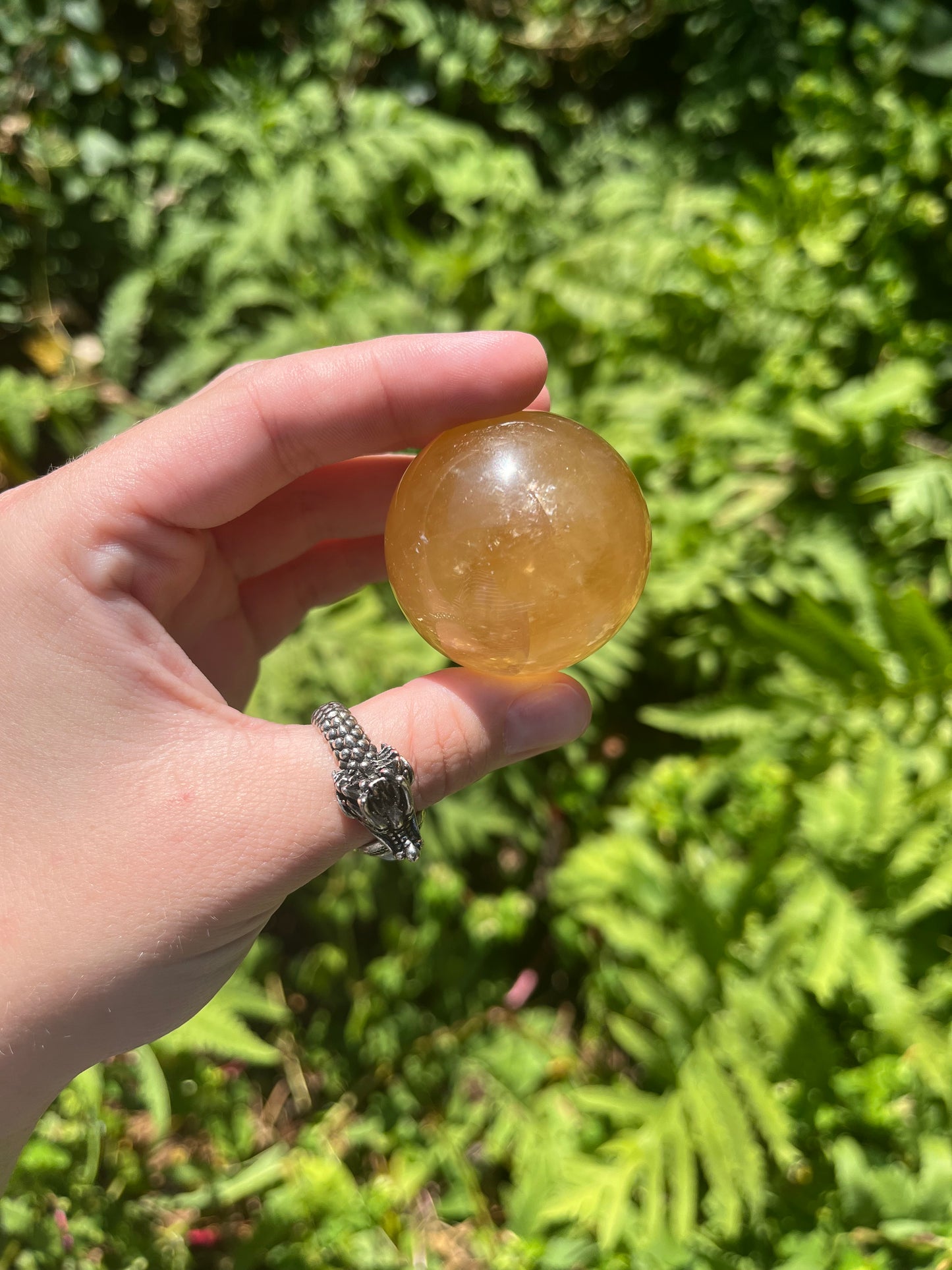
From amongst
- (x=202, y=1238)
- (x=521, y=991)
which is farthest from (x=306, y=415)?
(x=202, y=1238)

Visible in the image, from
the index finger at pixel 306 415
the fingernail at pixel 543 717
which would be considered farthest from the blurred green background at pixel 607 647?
the index finger at pixel 306 415

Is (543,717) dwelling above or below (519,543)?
below

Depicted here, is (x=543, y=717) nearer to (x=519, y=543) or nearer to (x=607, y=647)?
(x=519, y=543)

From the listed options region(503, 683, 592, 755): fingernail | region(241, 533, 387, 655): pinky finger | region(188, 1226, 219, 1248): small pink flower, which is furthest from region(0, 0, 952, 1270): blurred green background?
region(503, 683, 592, 755): fingernail

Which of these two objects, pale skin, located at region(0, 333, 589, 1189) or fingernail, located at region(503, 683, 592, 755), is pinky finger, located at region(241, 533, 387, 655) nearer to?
pale skin, located at region(0, 333, 589, 1189)

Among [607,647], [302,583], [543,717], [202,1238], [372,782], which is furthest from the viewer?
[607,647]

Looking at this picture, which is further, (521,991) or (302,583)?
(521,991)
